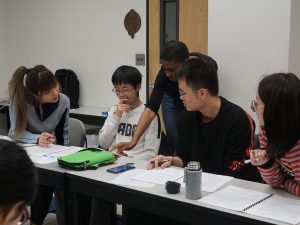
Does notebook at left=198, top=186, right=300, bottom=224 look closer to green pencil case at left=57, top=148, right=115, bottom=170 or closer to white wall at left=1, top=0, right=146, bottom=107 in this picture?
green pencil case at left=57, top=148, right=115, bottom=170

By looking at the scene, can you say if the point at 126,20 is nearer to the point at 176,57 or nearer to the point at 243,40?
the point at 243,40

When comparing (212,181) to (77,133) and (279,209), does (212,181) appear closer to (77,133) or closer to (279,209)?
(279,209)

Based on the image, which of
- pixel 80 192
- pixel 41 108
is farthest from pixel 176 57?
pixel 80 192

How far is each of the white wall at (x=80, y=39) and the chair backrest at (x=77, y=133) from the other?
1.61 metres

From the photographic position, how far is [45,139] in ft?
8.48

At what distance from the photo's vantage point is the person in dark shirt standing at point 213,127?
79.4 inches

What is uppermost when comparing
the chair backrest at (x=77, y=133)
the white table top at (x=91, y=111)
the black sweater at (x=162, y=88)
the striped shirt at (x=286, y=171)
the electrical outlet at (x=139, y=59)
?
the electrical outlet at (x=139, y=59)

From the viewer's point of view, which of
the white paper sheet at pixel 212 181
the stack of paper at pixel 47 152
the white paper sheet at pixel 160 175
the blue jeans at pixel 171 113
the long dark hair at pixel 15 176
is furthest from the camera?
the blue jeans at pixel 171 113

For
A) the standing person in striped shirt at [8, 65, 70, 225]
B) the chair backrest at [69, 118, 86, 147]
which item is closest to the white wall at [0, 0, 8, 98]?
the chair backrest at [69, 118, 86, 147]

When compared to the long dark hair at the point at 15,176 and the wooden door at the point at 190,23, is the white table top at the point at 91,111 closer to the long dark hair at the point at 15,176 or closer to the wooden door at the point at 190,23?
the wooden door at the point at 190,23

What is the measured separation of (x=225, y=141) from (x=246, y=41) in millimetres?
1587

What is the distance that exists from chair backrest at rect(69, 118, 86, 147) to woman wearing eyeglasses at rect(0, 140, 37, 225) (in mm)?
2070

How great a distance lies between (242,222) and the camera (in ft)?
4.95

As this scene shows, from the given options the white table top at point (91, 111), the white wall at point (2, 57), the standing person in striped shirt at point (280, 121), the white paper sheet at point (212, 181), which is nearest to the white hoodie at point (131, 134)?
the white paper sheet at point (212, 181)
